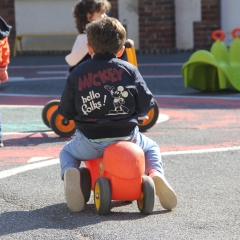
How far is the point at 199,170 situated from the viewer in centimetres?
607

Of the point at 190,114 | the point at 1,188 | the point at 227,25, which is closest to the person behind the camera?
the point at 1,188

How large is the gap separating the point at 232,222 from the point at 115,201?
0.92 meters

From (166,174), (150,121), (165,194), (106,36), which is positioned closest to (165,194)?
(165,194)

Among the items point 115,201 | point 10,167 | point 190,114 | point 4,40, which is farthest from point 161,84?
point 115,201

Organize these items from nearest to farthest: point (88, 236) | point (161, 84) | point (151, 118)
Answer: point (88, 236) → point (151, 118) → point (161, 84)

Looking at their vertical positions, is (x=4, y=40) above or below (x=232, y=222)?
above

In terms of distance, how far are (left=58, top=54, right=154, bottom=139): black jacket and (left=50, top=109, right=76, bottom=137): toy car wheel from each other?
279 cm

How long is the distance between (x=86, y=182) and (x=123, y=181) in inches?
11.5

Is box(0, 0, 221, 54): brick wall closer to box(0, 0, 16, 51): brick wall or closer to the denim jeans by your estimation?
box(0, 0, 16, 51): brick wall

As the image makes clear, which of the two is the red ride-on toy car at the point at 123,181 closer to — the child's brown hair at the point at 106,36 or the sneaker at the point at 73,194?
the sneaker at the point at 73,194

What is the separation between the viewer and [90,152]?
196 inches

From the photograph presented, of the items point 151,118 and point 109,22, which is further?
point 151,118

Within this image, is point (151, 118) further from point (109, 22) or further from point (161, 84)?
point (161, 84)

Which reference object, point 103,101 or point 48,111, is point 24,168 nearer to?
point 103,101
